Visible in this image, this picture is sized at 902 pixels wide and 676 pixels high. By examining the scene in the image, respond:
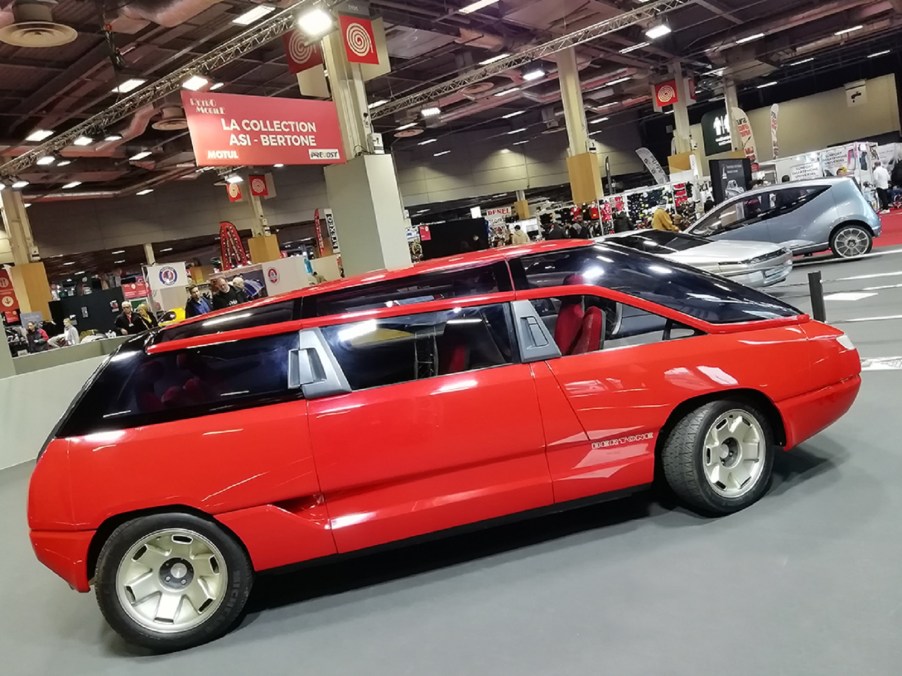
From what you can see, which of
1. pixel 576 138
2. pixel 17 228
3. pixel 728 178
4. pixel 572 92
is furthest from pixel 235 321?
pixel 17 228

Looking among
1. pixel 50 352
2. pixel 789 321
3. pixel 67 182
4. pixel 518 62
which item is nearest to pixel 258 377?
pixel 789 321

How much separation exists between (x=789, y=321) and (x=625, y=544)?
1375 millimetres

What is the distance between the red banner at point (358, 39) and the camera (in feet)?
33.0

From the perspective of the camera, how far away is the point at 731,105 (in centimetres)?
2642

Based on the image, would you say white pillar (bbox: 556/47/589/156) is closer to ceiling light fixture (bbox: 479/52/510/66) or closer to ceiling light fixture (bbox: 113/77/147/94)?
ceiling light fixture (bbox: 479/52/510/66)

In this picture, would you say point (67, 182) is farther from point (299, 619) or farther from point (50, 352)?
point (299, 619)

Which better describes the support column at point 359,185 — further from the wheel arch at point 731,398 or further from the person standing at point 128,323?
the wheel arch at point 731,398

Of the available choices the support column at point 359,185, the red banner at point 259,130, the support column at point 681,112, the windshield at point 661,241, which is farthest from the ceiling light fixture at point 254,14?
the support column at point 681,112

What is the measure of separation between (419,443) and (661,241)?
749 cm

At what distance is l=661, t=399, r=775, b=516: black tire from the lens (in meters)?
3.10

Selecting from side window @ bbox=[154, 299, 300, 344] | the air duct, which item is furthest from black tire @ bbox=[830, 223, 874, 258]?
the air duct

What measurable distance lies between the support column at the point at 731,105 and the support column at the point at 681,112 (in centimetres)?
179

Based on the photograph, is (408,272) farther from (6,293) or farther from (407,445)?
(6,293)

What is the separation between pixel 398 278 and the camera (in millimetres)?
3225
